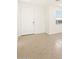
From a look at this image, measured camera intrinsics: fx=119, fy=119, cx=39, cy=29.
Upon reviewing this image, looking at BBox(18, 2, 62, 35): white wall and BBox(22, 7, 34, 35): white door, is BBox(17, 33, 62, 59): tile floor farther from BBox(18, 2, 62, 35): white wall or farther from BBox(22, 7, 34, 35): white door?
BBox(18, 2, 62, 35): white wall

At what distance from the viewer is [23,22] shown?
9039mm

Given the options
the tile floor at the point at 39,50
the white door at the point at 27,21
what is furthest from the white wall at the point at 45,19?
the tile floor at the point at 39,50

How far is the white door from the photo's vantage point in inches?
356

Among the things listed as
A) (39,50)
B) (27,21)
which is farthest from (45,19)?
(39,50)

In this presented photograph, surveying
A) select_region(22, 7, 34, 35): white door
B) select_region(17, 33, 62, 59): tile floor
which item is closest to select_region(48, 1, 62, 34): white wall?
select_region(22, 7, 34, 35): white door

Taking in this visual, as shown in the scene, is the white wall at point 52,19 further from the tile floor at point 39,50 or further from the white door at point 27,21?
the tile floor at point 39,50

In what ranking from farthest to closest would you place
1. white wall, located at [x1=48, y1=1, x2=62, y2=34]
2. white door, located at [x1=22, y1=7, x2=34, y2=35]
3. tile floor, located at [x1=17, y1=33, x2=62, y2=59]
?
white wall, located at [x1=48, y1=1, x2=62, y2=34] < white door, located at [x1=22, y1=7, x2=34, y2=35] < tile floor, located at [x1=17, y1=33, x2=62, y2=59]

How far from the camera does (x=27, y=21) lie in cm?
931

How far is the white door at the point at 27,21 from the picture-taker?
9039 mm

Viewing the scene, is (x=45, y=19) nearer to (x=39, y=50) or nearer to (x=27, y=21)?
(x=27, y=21)

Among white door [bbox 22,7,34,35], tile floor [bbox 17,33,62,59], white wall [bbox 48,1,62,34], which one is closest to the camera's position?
tile floor [bbox 17,33,62,59]

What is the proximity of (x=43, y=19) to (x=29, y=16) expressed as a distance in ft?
5.03
